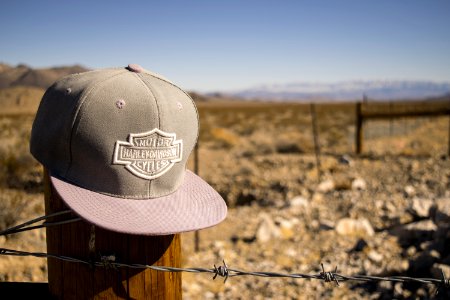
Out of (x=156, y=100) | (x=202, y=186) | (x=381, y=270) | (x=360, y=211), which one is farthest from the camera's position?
(x=360, y=211)

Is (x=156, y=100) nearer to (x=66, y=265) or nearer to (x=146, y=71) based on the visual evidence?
(x=146, y=71)

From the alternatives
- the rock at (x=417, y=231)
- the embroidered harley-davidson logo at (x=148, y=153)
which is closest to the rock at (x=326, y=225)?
the rock at (x=417, y=231)

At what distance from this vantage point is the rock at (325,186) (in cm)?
802

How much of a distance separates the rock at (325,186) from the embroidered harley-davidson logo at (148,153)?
22.7 feet

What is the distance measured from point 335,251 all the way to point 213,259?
160cm

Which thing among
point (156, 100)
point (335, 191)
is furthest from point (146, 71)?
point (335, 191)

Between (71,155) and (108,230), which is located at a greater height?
(71,155)

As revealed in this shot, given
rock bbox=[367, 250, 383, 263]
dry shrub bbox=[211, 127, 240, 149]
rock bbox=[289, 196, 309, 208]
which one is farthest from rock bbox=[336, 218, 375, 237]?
dry shrub bbox=[211, 127, 240, 149]

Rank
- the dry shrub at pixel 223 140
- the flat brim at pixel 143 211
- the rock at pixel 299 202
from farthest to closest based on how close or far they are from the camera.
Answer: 1. the dry shrub at pixel 223 140
2. the rock at pixel 299 202
3. the flat brim at pixel 143 211

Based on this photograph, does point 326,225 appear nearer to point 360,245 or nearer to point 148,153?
point 360,245

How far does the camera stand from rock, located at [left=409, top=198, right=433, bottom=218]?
5605 millimetres

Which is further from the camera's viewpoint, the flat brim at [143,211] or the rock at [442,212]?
the rock at [442,212]

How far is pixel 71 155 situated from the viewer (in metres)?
1.32

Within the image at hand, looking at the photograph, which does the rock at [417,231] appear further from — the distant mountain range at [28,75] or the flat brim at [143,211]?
the distant mountain range at [28,75]
